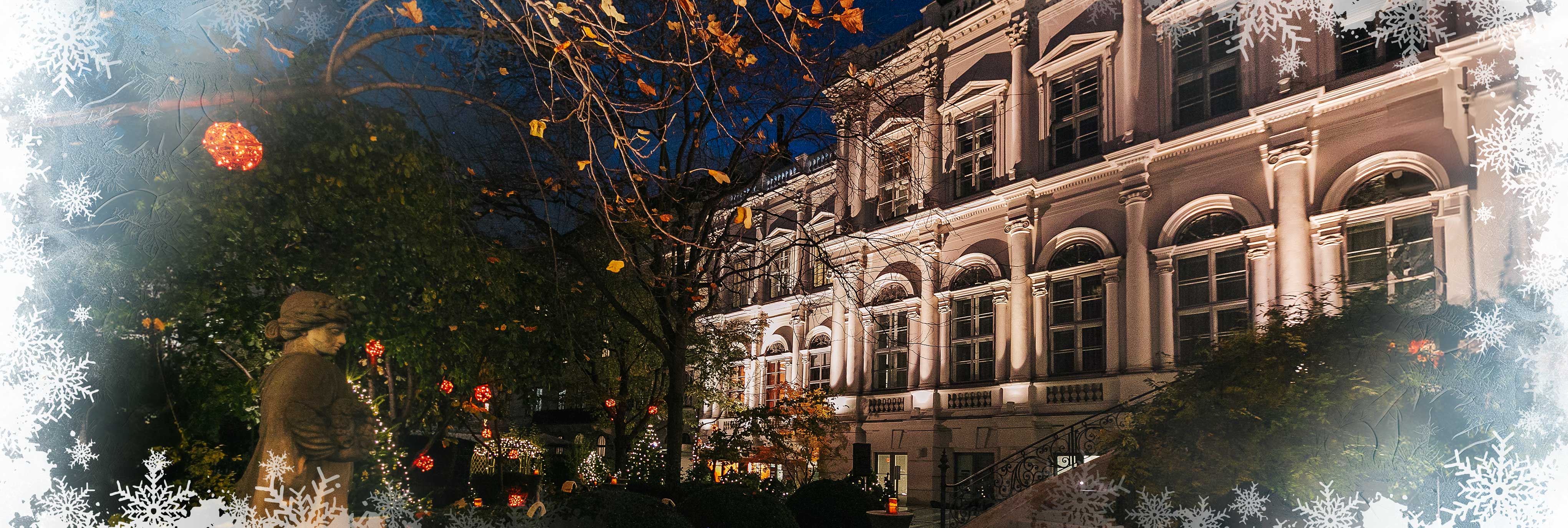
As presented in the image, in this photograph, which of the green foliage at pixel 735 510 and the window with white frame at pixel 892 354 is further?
the window with white frame at pixel 892 354

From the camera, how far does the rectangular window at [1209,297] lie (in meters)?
10.1

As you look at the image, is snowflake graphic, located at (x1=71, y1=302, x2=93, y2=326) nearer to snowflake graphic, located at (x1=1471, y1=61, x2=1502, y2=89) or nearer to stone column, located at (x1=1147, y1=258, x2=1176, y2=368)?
snowflake graphic, located at (x1=1471, y1=61, x2=1502, y2=89)

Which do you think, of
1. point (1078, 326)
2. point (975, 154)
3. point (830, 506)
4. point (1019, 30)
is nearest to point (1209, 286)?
point (1078, 326)

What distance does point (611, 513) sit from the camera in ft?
20.0

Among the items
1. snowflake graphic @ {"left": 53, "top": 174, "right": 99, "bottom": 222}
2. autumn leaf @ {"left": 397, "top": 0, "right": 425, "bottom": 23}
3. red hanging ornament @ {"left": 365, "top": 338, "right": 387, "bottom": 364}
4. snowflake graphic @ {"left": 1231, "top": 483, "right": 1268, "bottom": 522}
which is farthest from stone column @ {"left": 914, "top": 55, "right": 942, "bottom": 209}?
snowflake graphic @ {"left": 53, "top": 174, "right": 99, "bottom": 222}

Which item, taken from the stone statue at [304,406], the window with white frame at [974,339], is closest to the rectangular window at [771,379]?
the window with white frame at [974,339]

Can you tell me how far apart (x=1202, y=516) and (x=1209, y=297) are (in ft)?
17.5

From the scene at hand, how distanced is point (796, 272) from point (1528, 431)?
1450 centimetres

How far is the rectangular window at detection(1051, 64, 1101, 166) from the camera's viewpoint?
1227 centimetres

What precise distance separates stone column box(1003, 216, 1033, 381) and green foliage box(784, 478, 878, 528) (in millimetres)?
3655

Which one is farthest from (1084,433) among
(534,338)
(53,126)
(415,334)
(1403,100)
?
(53,126)

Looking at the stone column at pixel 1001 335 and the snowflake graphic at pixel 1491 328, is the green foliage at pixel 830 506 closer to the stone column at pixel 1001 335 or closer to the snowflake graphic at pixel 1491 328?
the stone column at pixel 1001 335

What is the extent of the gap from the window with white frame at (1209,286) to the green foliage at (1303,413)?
11.1 feet

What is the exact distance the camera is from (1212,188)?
10.6 metres
